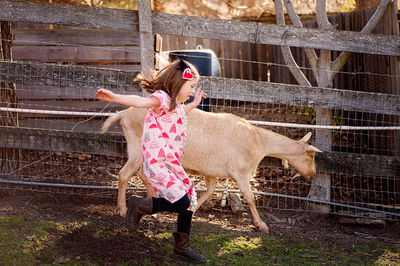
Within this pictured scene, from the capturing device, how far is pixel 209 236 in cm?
509

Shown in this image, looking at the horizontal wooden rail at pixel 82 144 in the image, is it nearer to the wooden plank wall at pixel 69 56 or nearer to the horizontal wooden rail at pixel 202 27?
the horizontal wooden rail at pixel 202 27

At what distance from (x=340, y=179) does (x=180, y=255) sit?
10.7 ft

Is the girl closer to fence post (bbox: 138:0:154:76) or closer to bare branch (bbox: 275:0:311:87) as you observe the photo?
fence post (bbox: 138:0:154:76)

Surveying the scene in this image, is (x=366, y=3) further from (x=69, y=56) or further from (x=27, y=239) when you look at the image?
(x=27, y=239)

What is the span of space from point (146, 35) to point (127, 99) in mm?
2237

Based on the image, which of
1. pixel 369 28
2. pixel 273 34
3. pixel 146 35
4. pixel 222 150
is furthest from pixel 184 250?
pixel 369 28

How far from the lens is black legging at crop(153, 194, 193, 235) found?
13.4 ft

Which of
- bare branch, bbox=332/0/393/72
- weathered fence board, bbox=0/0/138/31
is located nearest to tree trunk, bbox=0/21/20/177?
weathered fence board, bbox=0/0/138/31

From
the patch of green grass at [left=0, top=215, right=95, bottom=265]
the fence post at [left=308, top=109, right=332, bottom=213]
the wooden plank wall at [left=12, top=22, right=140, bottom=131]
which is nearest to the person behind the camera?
the patch of green grass at [left=0, top=215, right=95, bottom=265]

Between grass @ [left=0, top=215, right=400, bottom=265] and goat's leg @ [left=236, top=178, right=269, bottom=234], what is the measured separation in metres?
0.21

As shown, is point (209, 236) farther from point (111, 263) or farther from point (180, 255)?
point (111, 263)

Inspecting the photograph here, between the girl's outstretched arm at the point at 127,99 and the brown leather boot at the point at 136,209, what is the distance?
2.95 feet

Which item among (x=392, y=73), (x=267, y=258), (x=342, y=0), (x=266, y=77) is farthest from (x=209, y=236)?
(x=342, y=0)

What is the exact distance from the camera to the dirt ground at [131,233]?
14.0 feet
